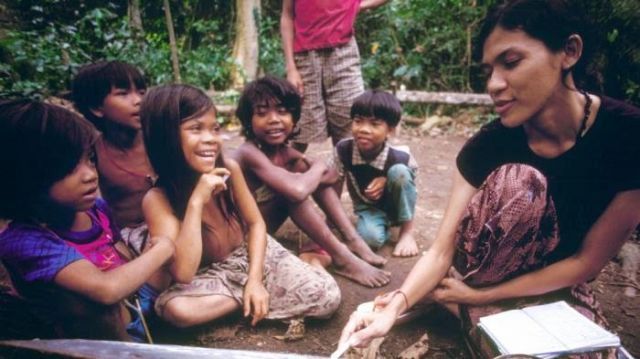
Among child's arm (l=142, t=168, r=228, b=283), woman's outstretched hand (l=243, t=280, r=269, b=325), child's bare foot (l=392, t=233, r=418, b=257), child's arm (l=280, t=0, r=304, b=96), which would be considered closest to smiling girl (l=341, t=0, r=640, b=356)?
woman's outstretched hand (l=243, t=280, r=269, b=325)

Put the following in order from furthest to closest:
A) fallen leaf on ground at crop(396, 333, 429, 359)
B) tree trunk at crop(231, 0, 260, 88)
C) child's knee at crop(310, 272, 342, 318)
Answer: tree trunk at crop(231, 0, 260, 88) < child's knee at crop(310, 272, 342, 318) < fallen leaf on ground at crop(396, 333, 429, 359)

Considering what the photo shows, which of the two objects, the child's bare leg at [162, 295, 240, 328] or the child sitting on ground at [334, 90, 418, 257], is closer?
the child's bare leg at [162, 295, 240, 328]

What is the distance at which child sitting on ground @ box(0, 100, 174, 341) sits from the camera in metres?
1.53

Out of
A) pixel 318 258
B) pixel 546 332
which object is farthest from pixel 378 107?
pixel 546 332

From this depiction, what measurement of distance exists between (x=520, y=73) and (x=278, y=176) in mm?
1459

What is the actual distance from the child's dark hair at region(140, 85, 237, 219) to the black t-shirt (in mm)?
1245

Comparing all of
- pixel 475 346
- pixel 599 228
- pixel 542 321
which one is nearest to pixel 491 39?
pixel 599 228

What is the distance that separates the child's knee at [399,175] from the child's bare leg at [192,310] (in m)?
1.46

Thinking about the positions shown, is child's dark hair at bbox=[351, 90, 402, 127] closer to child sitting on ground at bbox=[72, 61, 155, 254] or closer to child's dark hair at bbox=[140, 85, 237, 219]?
child's dark hair at bbox=[140, 85, 237, 219]

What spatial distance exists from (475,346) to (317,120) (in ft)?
7.08

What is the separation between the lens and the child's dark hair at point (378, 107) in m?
3.07

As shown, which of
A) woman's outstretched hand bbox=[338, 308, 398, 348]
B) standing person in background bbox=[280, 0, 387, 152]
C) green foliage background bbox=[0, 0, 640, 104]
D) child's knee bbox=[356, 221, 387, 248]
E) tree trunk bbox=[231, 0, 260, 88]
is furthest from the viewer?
tree trunk bbox=[231, 0, 260, 88]

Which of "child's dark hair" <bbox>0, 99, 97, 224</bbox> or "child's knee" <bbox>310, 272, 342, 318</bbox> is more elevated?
"child's dark hair" <bbox>0, 99, 97, 224</bbox>

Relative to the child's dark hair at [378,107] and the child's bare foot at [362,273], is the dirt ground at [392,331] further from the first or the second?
the child's dark hair at [378,107]
